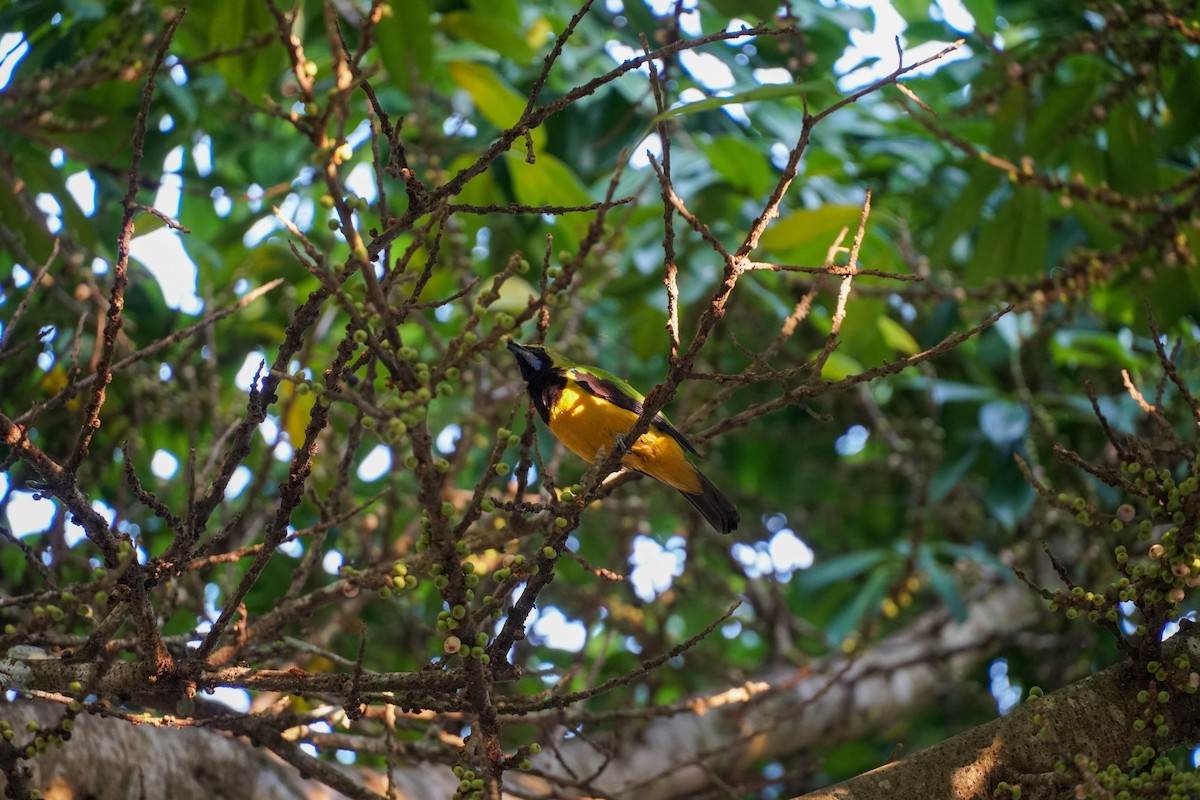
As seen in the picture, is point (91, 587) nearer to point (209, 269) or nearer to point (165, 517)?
point (165, 517)

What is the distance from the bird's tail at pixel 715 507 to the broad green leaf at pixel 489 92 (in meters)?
1.52

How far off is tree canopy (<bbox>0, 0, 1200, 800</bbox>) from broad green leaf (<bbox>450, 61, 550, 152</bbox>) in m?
0.02

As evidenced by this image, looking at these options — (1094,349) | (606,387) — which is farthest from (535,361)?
(1094,349)

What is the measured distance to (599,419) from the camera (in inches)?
163

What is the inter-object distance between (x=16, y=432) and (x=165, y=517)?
0.32 metres

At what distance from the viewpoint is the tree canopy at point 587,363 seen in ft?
7.06

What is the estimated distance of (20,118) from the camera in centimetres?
376

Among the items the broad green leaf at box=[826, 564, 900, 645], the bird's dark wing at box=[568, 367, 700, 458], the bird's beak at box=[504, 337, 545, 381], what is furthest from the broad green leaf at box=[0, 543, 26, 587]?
the broad green leaf at box=[826, 564, 900, 645]

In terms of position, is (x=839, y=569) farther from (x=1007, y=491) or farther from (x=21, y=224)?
(x=21, y=224)

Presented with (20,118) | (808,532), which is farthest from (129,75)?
(808,532)

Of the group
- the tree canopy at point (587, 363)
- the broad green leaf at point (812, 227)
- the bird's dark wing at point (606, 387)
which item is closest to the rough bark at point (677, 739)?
the tree canopy at point (587, 363)

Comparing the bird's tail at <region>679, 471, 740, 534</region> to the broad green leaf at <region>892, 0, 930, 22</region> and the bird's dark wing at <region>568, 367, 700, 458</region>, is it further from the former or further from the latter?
the broad green leaf at <region>892, 0, 930, 22</region>

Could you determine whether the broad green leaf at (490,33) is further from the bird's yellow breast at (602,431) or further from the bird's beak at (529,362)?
the bird's yellow breast at (602,431)

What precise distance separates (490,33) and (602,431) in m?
1.62
